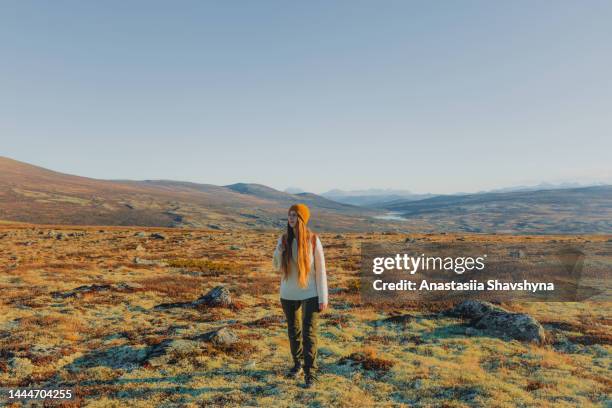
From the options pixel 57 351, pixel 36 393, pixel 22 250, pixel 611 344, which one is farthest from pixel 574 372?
pixel 22 250

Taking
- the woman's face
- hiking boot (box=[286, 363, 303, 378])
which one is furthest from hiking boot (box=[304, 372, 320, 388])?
the woman's face

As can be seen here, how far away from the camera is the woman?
8.59 meters

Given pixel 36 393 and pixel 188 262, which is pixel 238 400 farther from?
pixel 188 262

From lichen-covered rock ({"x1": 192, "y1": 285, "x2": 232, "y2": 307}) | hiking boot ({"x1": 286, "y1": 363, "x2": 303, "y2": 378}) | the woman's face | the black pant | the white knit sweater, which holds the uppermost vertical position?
the woman's face

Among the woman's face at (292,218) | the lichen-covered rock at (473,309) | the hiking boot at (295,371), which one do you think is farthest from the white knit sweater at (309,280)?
the lichen-covered rock at (473,309)

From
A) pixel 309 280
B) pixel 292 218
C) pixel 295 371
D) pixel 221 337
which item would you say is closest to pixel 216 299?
pixel 221 337

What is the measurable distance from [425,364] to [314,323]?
4.40 meters

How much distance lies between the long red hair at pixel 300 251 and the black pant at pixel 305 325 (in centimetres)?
61

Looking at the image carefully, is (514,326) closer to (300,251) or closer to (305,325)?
(305,325)

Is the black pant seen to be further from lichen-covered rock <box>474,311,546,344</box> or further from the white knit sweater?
lichen-covered rock <box>474,311,546,344</box>

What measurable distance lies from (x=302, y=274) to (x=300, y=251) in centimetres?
54

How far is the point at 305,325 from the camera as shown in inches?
351

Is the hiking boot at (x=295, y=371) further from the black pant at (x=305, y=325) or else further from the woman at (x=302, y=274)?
the woman at (x=302, y=274)

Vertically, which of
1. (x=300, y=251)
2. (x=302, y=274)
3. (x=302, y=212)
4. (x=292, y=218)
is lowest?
(x=302, y=274)
